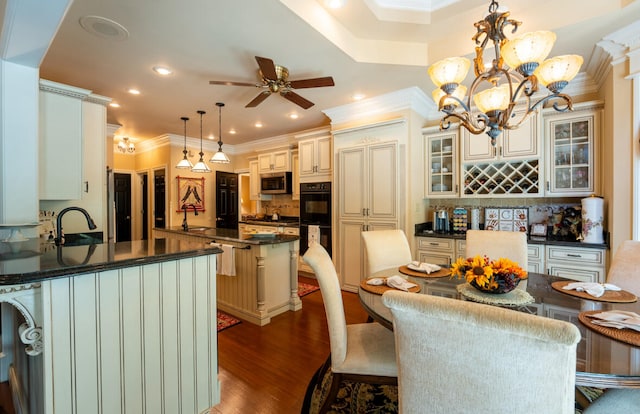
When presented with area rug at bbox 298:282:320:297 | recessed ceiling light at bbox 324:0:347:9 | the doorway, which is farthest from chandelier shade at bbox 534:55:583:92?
the doorway

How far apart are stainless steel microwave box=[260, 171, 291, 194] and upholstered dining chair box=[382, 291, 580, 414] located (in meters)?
4.74

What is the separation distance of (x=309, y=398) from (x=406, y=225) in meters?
2.36

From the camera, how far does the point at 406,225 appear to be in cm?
359

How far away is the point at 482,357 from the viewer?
730mm

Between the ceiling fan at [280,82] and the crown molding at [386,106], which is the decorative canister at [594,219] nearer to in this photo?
the crown molding at [386,106]

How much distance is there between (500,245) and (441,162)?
5.57 ft

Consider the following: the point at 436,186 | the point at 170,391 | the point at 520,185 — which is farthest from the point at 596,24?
the point at 170,391

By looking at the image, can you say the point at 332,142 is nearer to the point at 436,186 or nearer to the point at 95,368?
the point at 436,186

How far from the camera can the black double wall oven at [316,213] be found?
4.39m

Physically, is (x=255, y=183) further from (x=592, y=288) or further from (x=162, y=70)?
(x=592, y=288)

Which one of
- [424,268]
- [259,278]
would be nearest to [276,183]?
[259,278]

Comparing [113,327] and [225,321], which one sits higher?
[113,327]

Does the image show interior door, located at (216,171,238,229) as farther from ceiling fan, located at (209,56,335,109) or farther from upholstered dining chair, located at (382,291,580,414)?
upholstered dining chair, located at (382,291,580,414)

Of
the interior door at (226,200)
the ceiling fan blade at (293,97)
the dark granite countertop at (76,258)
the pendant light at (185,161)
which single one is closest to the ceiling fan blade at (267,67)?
the ceiling fan blade at (293,97)
